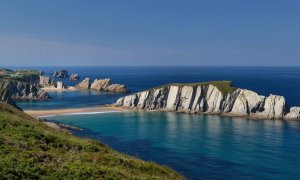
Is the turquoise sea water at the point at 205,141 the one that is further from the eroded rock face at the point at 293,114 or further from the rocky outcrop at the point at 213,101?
the rocky outcrop at the point at 213,101

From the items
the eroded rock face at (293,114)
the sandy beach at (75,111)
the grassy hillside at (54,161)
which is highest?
the grassy hillside at (54,161)

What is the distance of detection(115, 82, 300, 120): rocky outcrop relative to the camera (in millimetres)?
128875

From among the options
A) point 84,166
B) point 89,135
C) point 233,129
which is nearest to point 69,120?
point 89,135

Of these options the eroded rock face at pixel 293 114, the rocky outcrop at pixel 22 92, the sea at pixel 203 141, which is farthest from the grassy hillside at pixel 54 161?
the rocky outcrop at pixel 22 92

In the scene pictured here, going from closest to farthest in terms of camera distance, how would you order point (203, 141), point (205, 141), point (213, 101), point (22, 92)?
point (203, 141) → point (205, 141) → point (213, 101) → point (22, 92)

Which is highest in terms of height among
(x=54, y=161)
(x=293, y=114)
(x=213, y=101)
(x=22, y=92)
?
(x=54, y=161)

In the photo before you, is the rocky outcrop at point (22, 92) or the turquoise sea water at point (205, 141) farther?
the rocky outcrop at point (22, 92)

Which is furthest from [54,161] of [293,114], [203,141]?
[293,114]

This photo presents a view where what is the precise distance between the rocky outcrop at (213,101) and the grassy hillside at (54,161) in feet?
349

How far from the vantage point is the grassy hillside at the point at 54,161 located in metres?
20.3

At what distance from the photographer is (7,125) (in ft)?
103

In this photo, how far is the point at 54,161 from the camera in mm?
23000

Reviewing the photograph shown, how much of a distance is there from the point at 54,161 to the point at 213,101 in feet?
403

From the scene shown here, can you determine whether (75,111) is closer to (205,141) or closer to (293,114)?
(205,141)
